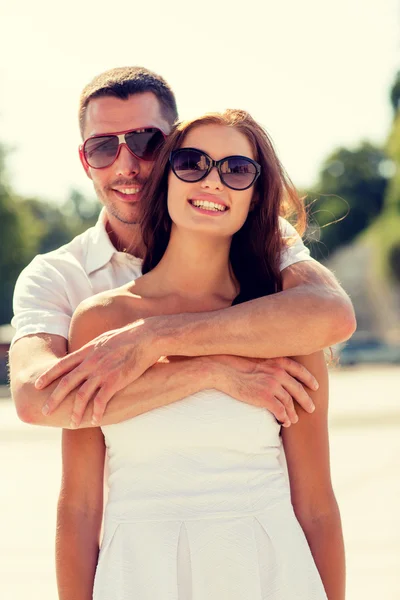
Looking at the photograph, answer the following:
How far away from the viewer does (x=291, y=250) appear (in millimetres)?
2801

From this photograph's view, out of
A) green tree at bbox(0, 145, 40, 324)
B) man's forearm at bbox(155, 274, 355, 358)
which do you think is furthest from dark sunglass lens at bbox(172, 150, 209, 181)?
green tree at bbox(0, 145, 40, 324)

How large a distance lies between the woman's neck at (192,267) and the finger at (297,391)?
1.15 ft

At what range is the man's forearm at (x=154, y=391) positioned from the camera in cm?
239

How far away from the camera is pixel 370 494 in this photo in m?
9.20

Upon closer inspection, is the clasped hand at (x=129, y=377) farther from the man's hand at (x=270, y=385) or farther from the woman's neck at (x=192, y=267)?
the woman's neck at (x=192, y=267)

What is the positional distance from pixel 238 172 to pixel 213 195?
88 mm

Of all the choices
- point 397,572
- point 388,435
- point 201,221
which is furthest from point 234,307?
point 388,435

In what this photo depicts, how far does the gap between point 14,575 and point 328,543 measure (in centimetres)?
491

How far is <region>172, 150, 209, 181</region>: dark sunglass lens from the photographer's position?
98.9 inches

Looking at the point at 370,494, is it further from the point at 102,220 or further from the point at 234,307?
the point at 234,307

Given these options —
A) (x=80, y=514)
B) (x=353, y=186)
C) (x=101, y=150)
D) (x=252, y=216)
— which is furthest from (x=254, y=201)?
(x=353, y=186)

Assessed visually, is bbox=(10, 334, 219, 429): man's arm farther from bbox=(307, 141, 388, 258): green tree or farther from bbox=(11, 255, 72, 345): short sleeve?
bbox=(307, 141, 388, 258): green tree

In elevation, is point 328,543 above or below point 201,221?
below

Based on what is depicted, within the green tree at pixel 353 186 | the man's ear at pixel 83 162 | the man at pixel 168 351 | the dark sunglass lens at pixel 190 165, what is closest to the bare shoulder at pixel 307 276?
the man at pixel 168 351
